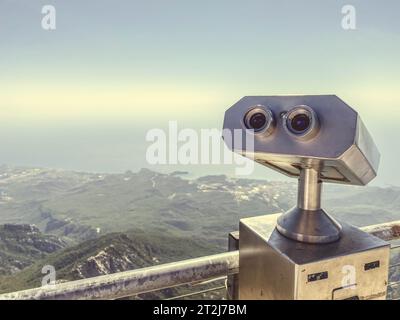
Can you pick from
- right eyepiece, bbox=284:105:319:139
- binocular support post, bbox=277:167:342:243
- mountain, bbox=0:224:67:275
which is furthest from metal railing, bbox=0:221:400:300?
mountain, bbox=0:224:67:275

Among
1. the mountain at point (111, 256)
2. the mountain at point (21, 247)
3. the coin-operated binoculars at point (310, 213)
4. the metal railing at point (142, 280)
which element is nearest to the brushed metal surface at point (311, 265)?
the coin-operated binoculars at point (310, 213)

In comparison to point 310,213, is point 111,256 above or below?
below

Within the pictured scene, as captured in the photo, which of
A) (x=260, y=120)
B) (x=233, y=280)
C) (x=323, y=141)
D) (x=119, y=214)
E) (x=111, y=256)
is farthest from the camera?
(x=119, y=214)

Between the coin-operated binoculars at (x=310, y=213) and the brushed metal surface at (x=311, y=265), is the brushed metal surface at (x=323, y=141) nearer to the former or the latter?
the coin-operated binoculars at (x=310, y=213)

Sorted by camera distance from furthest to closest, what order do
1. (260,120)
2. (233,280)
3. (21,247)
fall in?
1. (21,247)
2. (233,280)
3. (260,120)

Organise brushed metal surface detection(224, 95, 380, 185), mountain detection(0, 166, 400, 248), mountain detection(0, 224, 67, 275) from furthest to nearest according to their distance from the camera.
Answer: mountain detection(0, 166, 400, 248) < mountain detection(0, 224, 67, 275) < brushed metal surface detection(224, 95, 380, 185)

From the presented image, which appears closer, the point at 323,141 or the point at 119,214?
the point at 323,141

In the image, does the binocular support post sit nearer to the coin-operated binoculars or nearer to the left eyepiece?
the coin-operated binoculars

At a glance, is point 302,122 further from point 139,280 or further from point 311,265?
point 139,280

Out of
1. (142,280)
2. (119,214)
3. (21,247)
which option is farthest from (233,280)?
(119,214)
